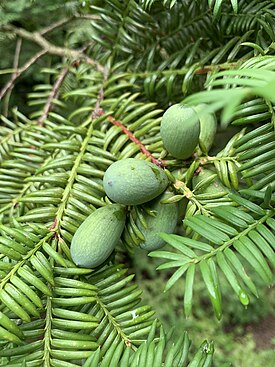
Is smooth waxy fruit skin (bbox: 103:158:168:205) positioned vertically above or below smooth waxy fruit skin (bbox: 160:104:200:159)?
below

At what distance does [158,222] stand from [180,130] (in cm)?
13

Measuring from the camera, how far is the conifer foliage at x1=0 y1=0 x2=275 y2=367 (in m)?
0.53

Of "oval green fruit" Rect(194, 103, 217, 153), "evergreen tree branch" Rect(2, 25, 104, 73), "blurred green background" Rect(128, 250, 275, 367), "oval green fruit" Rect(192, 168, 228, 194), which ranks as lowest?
"blurred green background" Rect(128, 250, 275, 367)

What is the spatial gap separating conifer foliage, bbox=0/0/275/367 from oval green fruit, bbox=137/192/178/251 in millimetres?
13

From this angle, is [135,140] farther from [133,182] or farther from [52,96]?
[52,96]

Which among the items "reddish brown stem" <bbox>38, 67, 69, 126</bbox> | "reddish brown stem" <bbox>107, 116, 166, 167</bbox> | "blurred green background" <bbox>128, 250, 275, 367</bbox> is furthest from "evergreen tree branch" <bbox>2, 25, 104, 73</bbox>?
"blurred green background" <bbox>128, 250, 275, 367</bbox>

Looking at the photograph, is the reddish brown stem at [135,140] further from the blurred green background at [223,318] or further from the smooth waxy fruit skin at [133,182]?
the blurred green background at [223,318]

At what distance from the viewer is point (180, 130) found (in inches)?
23.5

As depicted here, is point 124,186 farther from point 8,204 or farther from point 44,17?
point 44,17

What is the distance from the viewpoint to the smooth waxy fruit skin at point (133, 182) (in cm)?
58

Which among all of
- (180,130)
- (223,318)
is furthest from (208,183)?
(223,318)

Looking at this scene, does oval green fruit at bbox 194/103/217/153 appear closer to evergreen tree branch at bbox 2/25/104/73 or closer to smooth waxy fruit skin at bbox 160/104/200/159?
smooth waxy fruit skin at bbox 160/104/200/159

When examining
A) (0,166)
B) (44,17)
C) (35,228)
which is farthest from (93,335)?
(44,17)

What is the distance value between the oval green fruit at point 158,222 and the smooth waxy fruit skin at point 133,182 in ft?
0.10
